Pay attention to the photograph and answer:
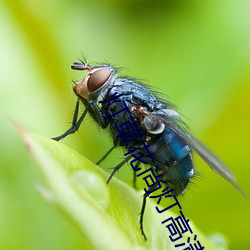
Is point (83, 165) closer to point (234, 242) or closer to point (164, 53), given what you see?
point (234, 242)

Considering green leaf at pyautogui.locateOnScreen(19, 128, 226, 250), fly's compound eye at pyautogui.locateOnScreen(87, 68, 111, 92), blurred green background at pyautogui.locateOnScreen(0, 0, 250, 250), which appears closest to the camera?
green leaf at pyautogui.locateOnScreen(19, 128, 226, 250)

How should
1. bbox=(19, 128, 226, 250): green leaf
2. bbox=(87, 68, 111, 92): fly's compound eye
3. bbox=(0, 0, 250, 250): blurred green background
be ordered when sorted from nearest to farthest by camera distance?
bbox=(19, 128, 226, 250): green leaf
bbox=(87, 68, 111, 92): fly's compound eye
bbox=(0, 0, 250, 250): blurred green background

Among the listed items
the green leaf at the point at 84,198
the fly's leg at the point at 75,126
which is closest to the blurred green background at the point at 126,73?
the fly's leg at the point at 75,126

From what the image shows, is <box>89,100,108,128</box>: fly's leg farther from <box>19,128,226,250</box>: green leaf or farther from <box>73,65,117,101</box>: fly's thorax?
<box>19,128,226,250</box>: green leaf

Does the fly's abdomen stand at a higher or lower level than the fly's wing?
lower

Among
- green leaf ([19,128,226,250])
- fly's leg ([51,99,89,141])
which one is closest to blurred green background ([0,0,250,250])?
fly's leg ([51,99,89,141])

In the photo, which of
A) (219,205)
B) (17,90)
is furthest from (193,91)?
(17,90)

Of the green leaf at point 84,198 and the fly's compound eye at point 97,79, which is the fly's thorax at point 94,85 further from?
the green leaf at point 84,198
